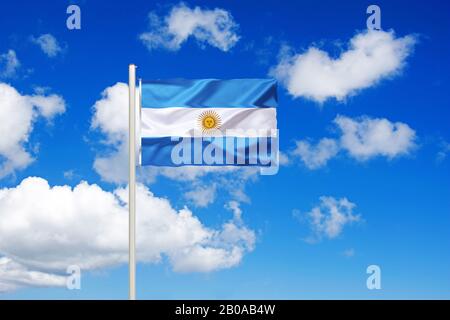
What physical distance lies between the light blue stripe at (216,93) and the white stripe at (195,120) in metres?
0.16

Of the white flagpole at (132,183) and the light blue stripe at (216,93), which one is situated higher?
the light blue stripe at (216,93)

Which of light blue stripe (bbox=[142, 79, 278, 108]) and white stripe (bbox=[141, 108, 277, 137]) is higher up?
light blue stripe (bbox=[142, 79, 278, 108])

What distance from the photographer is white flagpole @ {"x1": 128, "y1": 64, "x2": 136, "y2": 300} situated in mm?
21078

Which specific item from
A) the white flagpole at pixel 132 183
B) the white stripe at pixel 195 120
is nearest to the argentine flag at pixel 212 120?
the white stripe at pixel 195 120

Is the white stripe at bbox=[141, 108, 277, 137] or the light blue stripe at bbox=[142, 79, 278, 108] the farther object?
the light blue stripe at bbox=[142, 79, 278, 108]

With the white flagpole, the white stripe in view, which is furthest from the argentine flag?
the white flagpole

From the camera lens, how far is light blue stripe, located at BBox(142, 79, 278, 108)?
78.2 ft

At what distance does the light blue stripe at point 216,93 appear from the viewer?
938 inches

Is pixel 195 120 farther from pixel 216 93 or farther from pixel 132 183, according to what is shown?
pixel 132 183

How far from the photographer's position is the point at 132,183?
21.9m

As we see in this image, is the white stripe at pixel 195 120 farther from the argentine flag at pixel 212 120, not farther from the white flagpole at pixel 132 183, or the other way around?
the white flagpole at pixel 132 183

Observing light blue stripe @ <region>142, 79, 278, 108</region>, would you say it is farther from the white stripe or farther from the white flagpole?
the white flagpole

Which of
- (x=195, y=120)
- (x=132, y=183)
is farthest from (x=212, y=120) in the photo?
(x=132, y=183)
